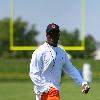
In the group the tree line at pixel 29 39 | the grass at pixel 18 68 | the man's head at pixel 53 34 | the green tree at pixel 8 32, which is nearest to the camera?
the man's head at pixel 53 34

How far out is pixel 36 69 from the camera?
A: 632 centimetres

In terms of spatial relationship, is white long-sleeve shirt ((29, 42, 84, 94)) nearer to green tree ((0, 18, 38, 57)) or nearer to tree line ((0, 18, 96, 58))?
tree line ((0, 18, 96, 58))

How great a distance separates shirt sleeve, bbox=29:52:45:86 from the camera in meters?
6.32

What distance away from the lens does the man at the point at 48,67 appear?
631 cm

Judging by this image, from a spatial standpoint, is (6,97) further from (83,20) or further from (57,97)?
(83,20)

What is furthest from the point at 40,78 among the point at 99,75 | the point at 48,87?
the point at 99,75

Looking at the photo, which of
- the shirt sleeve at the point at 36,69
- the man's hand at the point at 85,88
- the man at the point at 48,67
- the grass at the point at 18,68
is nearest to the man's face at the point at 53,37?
the man at the point at 48,67

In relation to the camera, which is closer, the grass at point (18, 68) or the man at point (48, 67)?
the man at point (48, 67)

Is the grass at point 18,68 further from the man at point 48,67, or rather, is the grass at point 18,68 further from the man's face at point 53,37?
the man's face at point 53,37

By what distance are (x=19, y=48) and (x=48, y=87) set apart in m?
17.7

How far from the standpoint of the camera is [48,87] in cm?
634

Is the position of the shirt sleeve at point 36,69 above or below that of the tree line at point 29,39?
above

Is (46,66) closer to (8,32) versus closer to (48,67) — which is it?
(48,67)

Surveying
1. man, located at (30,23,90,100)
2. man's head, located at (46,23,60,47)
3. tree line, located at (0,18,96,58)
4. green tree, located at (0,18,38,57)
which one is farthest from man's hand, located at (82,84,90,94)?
green tree, located at (0,18,38,57)
